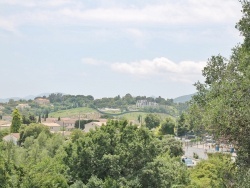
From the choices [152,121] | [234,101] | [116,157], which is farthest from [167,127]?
[234,101]

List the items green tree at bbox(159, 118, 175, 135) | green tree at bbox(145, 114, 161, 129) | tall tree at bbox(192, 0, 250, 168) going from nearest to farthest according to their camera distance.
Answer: tall tree at bbox(192, 0, 250, 168) < green tree at bbox(159, 118, 175, 135) < green tree at bbox(145, 114, 161, 129)

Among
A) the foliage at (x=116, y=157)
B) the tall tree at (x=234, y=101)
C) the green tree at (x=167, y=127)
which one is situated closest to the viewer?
the tall tree at (x=234, y=101)

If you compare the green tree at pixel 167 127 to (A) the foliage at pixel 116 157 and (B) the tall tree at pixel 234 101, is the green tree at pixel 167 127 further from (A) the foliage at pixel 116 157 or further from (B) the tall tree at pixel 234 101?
(B) the tall tree at pixel 234 101

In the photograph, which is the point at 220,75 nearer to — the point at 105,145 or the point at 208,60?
the point at 208,60

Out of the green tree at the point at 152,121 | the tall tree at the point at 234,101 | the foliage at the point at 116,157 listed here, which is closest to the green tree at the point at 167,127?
the green tree at the point at 152,121

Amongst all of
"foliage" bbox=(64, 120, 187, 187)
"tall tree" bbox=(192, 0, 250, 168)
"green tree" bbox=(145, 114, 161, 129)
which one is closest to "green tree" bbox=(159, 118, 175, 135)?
"green tree" bbox=(145, 114, 161, 129)

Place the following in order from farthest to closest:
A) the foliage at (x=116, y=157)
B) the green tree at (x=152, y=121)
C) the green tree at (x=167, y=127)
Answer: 1. the green tree at (x=152, y=121)
2. the green tree at (x=167, y=127)
3. the foliage at (x=116, y=157)

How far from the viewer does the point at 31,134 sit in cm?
6088

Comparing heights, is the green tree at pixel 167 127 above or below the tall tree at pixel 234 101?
below

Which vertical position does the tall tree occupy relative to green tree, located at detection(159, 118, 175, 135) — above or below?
above

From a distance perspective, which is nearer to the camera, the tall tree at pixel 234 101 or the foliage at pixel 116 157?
the tall tree at pixel 234 101

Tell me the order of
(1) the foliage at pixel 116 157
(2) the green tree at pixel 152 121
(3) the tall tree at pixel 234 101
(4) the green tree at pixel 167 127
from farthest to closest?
(2) the green tree at pixel 152 121, (4) the green tree at pixel 167 127, (1) the foliage at pixel 116 157, (3) the tall tree at pixel 234 101

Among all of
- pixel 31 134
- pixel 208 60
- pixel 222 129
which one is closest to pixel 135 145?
pixel 208 60

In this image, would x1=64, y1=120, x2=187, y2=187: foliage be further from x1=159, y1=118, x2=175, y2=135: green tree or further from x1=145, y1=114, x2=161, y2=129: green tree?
x1=145, y1=114, x2=161, y2=129: green tree
